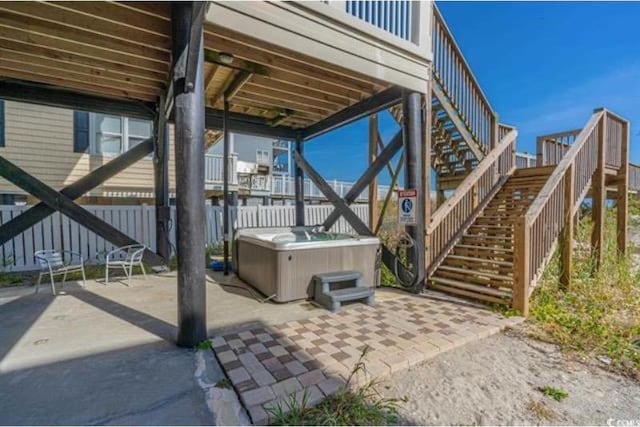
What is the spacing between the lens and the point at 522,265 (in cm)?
336

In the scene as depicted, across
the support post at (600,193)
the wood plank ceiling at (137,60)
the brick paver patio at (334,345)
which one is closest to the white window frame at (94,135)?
the wood plank ceiling at (137,60)

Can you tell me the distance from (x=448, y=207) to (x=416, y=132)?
50.1 inches

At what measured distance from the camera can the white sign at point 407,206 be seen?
4.19m

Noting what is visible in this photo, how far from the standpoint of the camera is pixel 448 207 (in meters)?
4.57

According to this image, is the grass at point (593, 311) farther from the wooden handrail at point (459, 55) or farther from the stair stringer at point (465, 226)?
the wooden handrail at point (459, 55)

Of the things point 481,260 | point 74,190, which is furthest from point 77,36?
point 481,260

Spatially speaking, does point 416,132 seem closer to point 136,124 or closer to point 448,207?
point 448,207

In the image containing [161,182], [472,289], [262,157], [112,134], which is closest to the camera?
[472,289]

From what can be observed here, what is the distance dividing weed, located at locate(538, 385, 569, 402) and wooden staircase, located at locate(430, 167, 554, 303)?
1.62 metres

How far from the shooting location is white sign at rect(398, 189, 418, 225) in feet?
13.8

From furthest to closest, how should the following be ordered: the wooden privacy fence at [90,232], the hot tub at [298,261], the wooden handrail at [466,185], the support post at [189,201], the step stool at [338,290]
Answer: the wooden privacy fence at [90,232] → the wooden handrail at [466,185] → the hot tub at [298,261] → the step stool at [338,290] → the support post at [189,201]

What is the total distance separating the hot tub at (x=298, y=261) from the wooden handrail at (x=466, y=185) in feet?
3.11

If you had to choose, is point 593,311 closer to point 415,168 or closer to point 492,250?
point 492,250

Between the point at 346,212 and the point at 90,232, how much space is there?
5.83 meters
